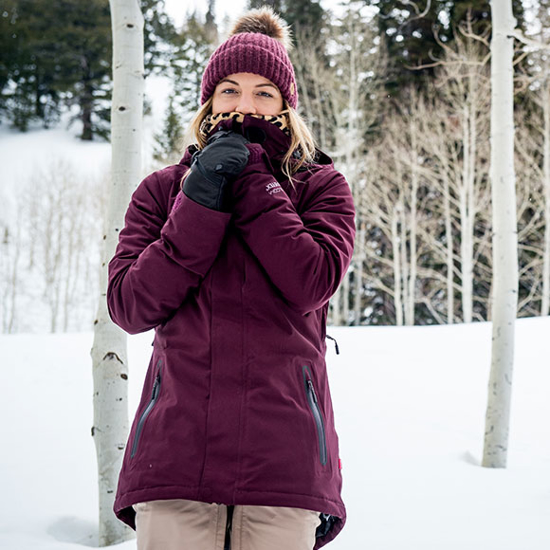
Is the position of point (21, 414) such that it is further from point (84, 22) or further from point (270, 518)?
point (84, 22)

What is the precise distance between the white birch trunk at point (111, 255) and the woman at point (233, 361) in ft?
6.56

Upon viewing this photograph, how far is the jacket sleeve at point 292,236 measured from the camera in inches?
52.3

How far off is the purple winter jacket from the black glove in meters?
0.03

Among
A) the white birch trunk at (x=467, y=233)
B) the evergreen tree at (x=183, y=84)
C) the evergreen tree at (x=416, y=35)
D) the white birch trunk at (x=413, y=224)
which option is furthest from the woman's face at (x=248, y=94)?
the evergreen tree at (x=183, y=84)

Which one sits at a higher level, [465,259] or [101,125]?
[101,125]

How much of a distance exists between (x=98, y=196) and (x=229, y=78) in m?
22.5

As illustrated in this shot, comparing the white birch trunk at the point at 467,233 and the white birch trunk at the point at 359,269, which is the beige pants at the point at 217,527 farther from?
the white birch trunk at the point at 359,269

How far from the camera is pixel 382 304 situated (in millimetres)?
20578

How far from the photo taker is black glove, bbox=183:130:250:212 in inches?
53.9

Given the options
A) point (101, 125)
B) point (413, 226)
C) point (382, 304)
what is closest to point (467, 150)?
point (413, 226)

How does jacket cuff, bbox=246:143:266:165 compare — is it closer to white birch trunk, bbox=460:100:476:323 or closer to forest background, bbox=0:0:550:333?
forest background, bbox=0:0:550:333

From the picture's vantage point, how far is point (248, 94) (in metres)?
1.64

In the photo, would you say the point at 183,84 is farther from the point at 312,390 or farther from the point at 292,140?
the point at 312,390

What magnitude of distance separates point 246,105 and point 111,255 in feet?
6.62
